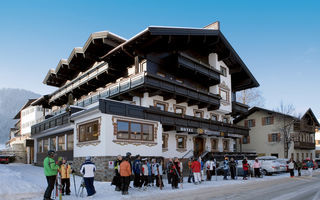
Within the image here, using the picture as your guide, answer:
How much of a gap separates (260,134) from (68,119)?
31865 mm

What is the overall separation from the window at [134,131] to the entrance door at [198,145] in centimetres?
964

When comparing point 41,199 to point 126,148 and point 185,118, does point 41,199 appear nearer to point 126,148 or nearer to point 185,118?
point 126,148

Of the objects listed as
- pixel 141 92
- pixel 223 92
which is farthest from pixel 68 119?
pixel 223 92

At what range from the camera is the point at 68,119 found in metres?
25.0

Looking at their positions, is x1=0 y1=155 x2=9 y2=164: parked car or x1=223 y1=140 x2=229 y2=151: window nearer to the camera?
x1=223 y1=140 x2=229 y2=151: window

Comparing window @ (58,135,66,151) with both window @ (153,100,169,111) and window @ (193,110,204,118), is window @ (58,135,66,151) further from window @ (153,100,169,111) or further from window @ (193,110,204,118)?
window @ (193,110,204,118)

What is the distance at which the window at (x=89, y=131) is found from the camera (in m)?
21.1

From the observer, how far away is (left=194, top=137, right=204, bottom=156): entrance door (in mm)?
31719

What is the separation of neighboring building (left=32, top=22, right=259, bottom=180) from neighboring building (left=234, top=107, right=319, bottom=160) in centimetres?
752

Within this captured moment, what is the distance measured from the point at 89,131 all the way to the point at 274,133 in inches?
1251

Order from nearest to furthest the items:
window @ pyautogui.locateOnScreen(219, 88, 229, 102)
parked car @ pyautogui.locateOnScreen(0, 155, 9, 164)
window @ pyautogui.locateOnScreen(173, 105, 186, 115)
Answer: window @ pyautogui.locateOnScreen(173, 105, 186, 115) < window @ pyautogui.locateOnScreen(219, 88, 229, 102) < parked car @ pyautogui.locateOnScreen(0, 155, 9, 164)

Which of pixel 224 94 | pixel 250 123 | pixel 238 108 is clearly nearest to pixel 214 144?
pixel 224 94

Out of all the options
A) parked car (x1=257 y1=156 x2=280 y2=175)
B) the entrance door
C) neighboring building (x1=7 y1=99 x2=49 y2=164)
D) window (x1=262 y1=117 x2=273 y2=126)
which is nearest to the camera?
parked car (x1=257 y1=156 x2=280 y2=175)

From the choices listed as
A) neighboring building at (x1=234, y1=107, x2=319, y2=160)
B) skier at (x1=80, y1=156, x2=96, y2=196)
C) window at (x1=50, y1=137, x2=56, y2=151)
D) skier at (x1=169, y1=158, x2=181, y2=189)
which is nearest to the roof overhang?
neighboring building at (x1=234, y1=107, x2=319, y2=160)
